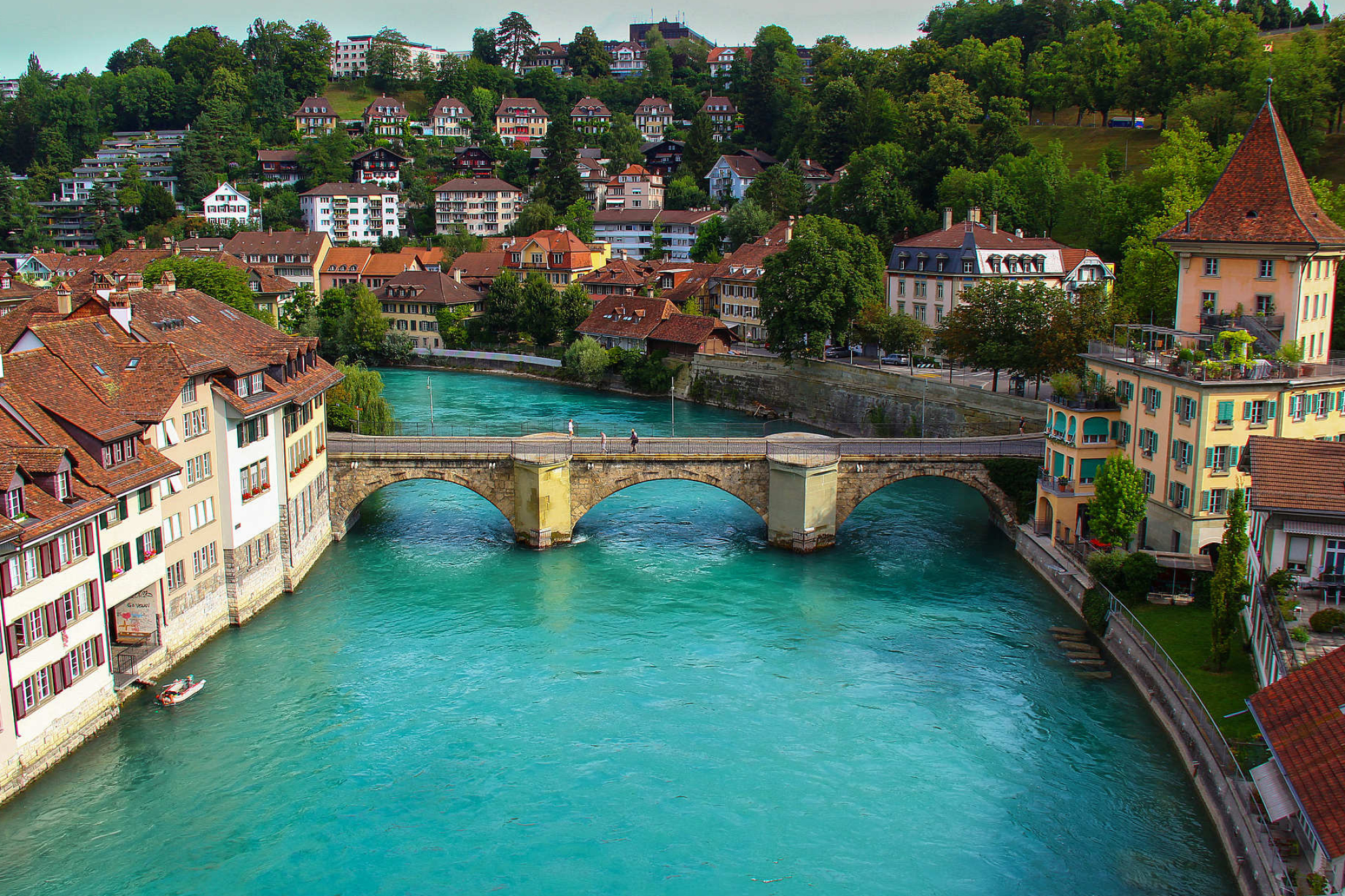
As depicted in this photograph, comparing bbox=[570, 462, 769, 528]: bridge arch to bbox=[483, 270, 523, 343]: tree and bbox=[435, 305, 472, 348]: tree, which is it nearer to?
bbox=[483, 270, 523, 343]: tree

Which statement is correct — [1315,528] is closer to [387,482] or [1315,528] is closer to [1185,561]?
[1185,561]

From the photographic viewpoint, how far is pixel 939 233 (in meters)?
76.8

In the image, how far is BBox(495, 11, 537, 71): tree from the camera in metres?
197

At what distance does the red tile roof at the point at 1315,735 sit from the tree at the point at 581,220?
105142 mm

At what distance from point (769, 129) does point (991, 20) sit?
1294 inches

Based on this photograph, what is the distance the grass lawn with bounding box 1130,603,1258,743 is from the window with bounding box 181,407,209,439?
1112 inches

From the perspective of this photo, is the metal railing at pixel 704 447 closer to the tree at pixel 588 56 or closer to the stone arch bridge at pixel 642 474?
the stone arch bridge at pixel 642 474

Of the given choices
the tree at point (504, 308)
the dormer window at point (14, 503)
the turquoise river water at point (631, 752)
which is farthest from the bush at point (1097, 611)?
the tree at point (504, 308)

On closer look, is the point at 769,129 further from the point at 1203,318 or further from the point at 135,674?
the point at 135,674

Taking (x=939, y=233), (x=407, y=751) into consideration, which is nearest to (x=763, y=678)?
(x=407, y=751)

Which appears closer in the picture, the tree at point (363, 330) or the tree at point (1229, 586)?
the tree at point (1229, 586)

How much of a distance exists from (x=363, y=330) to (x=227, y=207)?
52.8 m

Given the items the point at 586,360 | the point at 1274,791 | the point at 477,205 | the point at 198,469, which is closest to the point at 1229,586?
the point at 1274,791

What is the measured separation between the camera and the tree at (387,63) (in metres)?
181
